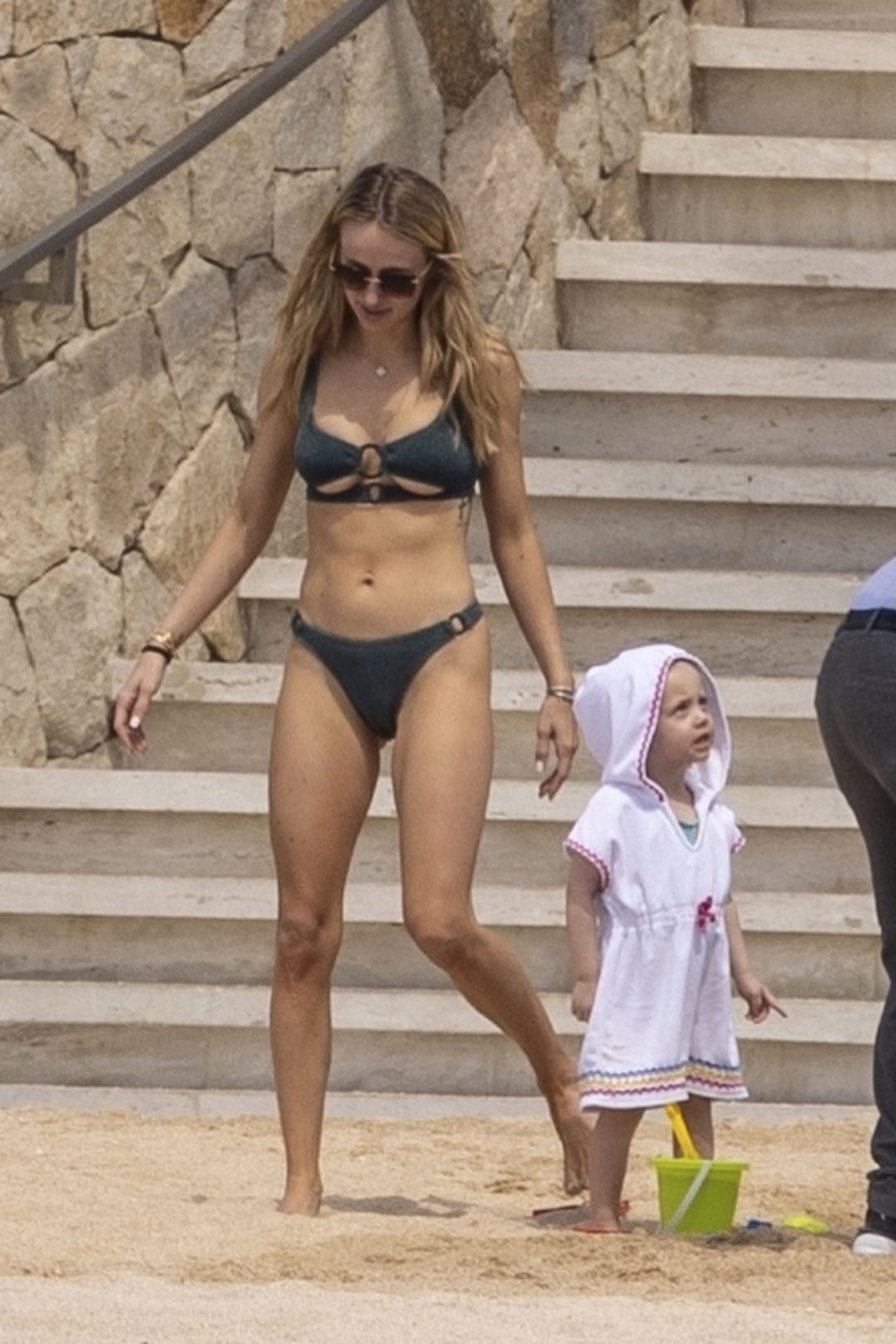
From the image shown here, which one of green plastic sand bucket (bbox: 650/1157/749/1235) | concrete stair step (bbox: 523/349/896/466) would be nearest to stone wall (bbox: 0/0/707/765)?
concrete stair step (bbox: 523/349/896/466)

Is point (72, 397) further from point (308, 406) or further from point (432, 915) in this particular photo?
point (432, 915)

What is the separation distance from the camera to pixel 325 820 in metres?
5.36

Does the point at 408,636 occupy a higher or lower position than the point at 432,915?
higher

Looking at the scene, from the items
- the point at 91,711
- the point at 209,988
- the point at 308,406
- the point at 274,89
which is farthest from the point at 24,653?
the point at 308,406

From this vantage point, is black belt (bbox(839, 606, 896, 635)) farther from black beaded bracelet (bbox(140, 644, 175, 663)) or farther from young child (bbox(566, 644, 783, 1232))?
black beaded bracelet (bbox(140, 644, 175, 663))

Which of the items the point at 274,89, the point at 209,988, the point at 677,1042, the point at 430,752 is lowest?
the point at 209,988

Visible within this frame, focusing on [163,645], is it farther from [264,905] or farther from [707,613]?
[707,613]

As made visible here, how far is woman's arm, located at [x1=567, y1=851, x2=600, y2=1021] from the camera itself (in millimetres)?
5141

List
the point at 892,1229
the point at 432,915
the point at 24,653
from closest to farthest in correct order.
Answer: the point at 892,1229
the point at 432,915
the point at 24,653

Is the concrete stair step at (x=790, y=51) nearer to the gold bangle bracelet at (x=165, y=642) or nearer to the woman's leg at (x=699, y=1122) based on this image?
the gold bangle bracelet at (x=165, y=642)

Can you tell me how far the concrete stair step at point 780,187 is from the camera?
9.12m

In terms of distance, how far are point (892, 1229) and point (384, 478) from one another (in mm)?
1563

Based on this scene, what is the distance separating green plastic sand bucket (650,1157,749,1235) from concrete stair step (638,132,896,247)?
4645mm

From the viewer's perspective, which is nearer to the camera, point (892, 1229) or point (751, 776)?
point (892, 1229)
